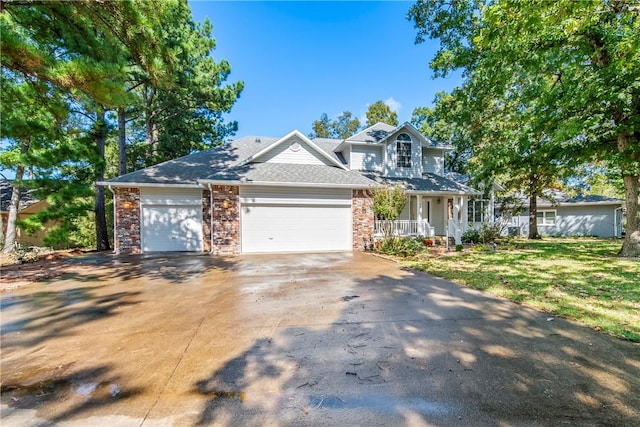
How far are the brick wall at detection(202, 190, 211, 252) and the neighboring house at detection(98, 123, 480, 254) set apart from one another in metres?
0.04

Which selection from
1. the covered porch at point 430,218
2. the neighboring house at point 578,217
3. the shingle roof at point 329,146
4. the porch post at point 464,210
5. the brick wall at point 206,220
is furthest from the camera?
the neighboring house at point 578,217

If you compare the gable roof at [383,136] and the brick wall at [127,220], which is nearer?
the brick wall at [127,220]

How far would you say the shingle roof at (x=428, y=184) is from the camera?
561 inches

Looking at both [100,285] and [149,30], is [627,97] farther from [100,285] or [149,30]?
[100,285]

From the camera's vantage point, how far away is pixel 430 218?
16.7 metres

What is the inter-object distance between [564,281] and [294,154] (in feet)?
37.0

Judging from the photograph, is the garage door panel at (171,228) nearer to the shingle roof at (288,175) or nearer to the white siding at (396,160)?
the shingle roof at (288,175)

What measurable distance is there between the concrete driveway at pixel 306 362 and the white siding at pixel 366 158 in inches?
429

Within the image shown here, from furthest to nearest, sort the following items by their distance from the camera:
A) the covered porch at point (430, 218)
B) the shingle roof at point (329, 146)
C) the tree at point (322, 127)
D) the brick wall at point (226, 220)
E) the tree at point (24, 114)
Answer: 1. the tree at point (322, 127)
2. the shingle roof at point (329, 146)
3. the covered porch at point (430, 218)
4. the brick wall at point (226, 220)
5. the tree at point (24, 114)

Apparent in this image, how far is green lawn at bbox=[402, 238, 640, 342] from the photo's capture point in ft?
13.8

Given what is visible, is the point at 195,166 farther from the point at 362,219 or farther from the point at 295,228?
the point at 362,219

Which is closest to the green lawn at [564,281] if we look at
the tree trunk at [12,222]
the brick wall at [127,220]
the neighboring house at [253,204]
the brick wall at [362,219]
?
the brick wall at [362,219]

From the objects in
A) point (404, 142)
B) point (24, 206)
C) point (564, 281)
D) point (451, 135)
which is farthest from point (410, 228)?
point (24, 206)

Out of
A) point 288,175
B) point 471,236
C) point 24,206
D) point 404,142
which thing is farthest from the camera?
point 24,206
